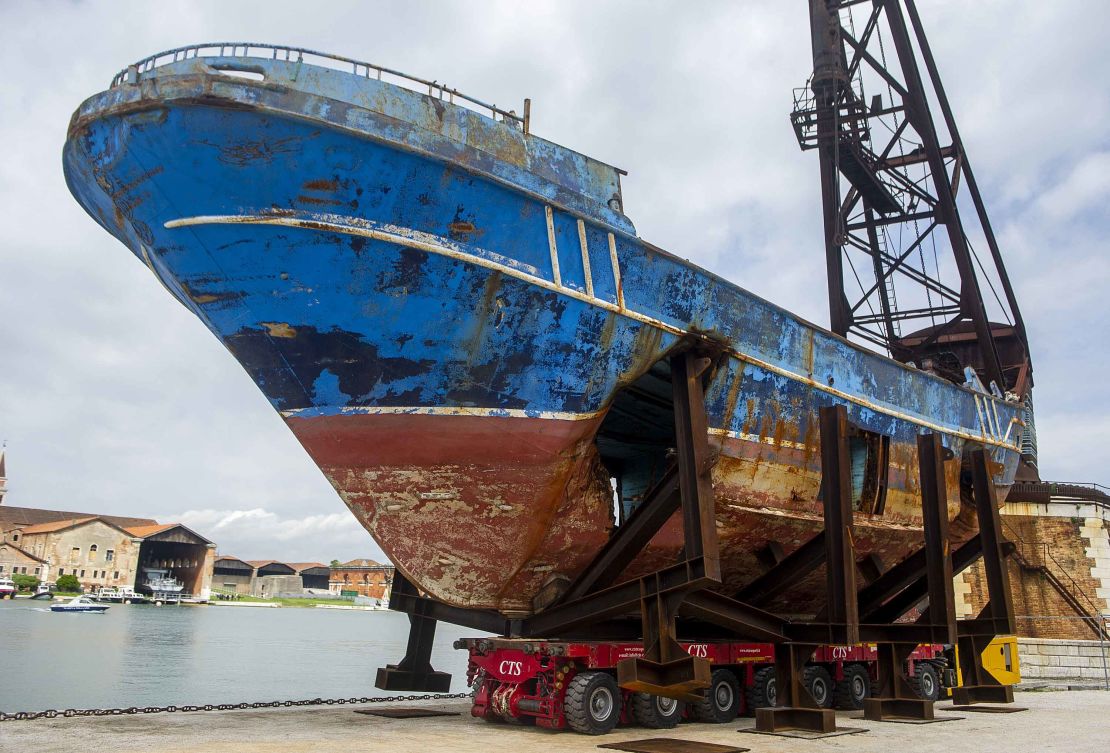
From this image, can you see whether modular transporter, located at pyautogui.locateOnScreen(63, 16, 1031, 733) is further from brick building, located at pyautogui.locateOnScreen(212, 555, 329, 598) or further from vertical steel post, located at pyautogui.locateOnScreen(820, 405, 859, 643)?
brick building, located at pyautogui.locateOnScreen(212, 555, 329, 598)

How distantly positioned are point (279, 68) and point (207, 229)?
1388mm

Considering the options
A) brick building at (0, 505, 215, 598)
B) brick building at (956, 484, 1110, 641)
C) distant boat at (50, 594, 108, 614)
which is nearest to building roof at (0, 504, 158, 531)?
brick building at (0, 505, 215, 598)

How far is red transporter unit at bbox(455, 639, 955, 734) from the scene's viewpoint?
7.37m

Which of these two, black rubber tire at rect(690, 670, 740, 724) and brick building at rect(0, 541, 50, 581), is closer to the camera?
black rubber tire at rect(690, 670, 740, 724)

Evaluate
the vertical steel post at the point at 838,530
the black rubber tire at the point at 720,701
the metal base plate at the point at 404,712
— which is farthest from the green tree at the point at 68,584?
the vertical steel post at the point at 838,530

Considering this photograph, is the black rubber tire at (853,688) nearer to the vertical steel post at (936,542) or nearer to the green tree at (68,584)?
the vertical steel post at (936,542)

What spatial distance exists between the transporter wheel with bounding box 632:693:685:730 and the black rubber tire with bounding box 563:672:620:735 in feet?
0.96

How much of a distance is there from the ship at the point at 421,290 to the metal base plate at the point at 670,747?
1742 mm

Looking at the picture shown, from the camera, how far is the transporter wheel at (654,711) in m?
7.78

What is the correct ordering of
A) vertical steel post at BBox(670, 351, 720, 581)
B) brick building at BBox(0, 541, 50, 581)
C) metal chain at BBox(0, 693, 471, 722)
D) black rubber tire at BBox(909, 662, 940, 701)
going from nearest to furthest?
vertical steel post at BBox(670, 351, 720, 581), metal chain at BBox(0, 693, 471, 722), black rubber tire at BBox(909, 662, 940, 701), brick building at BBox(0, 541, 50, 581)

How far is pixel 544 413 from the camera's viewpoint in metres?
7.23

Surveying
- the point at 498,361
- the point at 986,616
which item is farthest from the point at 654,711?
the point at 986,616

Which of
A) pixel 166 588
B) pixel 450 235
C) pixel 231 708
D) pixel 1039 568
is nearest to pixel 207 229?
pixel 450 235

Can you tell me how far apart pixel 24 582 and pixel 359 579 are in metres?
44.9
